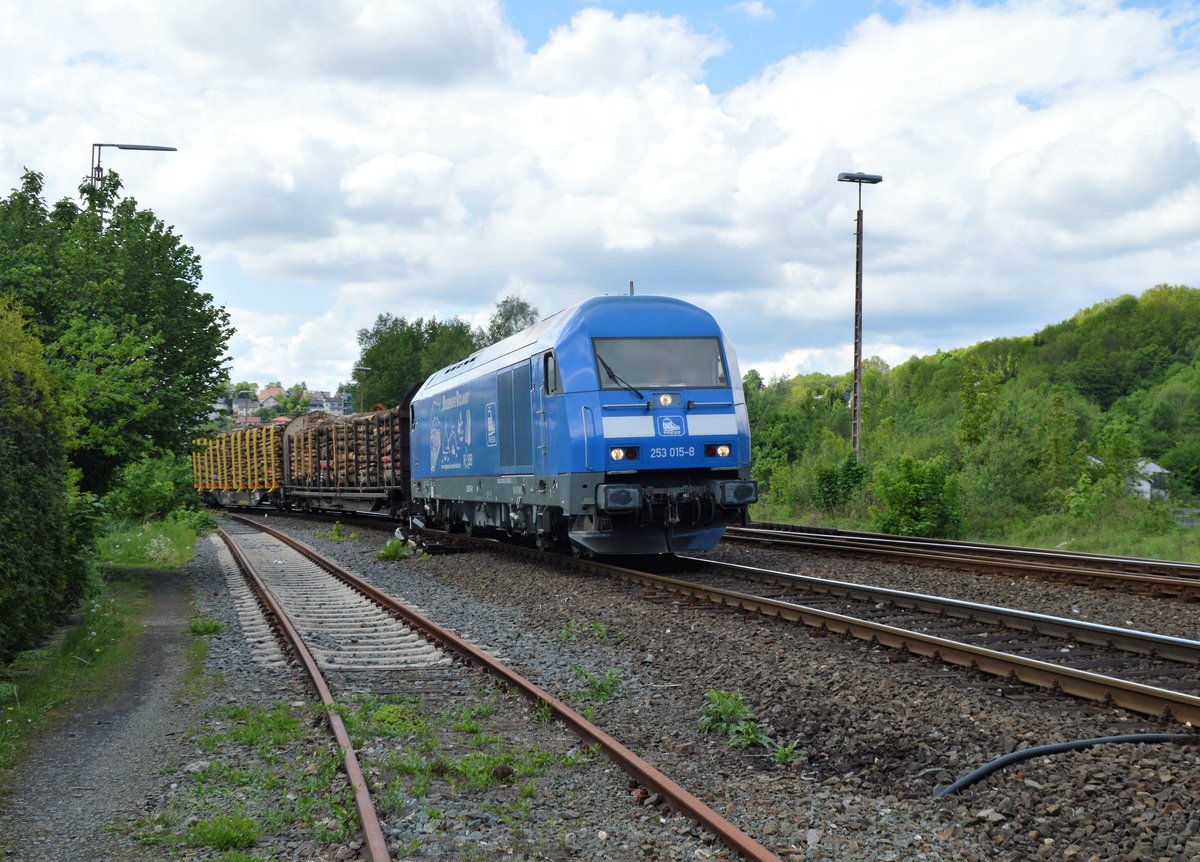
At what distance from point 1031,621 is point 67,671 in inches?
325

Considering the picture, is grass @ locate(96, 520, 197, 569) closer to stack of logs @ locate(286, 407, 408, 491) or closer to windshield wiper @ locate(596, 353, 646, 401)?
stack of logs @ locate(286, 407, 408, 491)

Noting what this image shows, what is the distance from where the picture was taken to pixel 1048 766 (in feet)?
18.1

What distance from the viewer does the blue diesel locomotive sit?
13.7 m

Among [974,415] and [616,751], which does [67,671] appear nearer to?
[616,751]

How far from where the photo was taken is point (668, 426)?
14.0 metres

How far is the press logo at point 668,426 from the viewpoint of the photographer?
13930mm

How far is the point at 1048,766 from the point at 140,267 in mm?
17293

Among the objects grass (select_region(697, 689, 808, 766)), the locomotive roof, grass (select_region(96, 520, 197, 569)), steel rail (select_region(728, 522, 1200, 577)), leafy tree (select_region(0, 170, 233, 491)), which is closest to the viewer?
grass (select_region(697, 689, 808, 766))

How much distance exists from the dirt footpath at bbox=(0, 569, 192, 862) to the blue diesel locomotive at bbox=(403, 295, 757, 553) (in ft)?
19.0

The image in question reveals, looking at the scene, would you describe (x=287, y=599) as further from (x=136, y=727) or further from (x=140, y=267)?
(x=140, y=267)

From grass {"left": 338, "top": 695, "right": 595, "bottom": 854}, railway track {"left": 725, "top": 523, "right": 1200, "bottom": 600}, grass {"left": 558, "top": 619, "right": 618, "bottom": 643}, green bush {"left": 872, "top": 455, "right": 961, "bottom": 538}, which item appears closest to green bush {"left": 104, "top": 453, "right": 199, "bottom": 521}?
A: railway track {"left": 725, "top": 523, "right": 1200, "bottom": 600}

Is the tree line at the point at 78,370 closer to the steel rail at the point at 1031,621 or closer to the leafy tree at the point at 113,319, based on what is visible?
the leafy tree at the point at 113,319

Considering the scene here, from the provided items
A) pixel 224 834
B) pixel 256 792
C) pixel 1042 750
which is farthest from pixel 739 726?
pixel 224 834

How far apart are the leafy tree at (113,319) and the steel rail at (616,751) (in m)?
6.43
